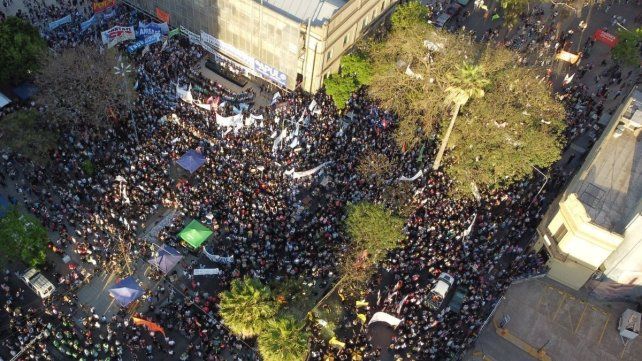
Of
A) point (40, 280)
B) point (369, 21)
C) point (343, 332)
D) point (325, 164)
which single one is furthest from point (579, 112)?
point (40, 280)

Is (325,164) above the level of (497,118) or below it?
below

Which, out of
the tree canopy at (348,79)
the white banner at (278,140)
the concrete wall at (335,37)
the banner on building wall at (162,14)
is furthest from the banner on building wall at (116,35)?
the tree canopy at (348,79)

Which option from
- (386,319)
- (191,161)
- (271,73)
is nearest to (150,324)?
(191,161)

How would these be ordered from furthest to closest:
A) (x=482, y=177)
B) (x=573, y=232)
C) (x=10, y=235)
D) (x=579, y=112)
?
(x=579, y=112), (x=482, y=177), (x=573, y=232), (x=10, y=235)

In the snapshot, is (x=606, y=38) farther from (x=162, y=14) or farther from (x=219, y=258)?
(x=219, y=258)

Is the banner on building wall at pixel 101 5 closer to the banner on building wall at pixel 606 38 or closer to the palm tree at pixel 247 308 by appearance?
the palm tree at pixel 247 308

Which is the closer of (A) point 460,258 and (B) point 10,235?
(B) point 10,235

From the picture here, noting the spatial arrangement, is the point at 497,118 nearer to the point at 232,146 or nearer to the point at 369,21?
the point at 369,21

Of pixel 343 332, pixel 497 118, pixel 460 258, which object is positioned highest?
pixel 497 118
